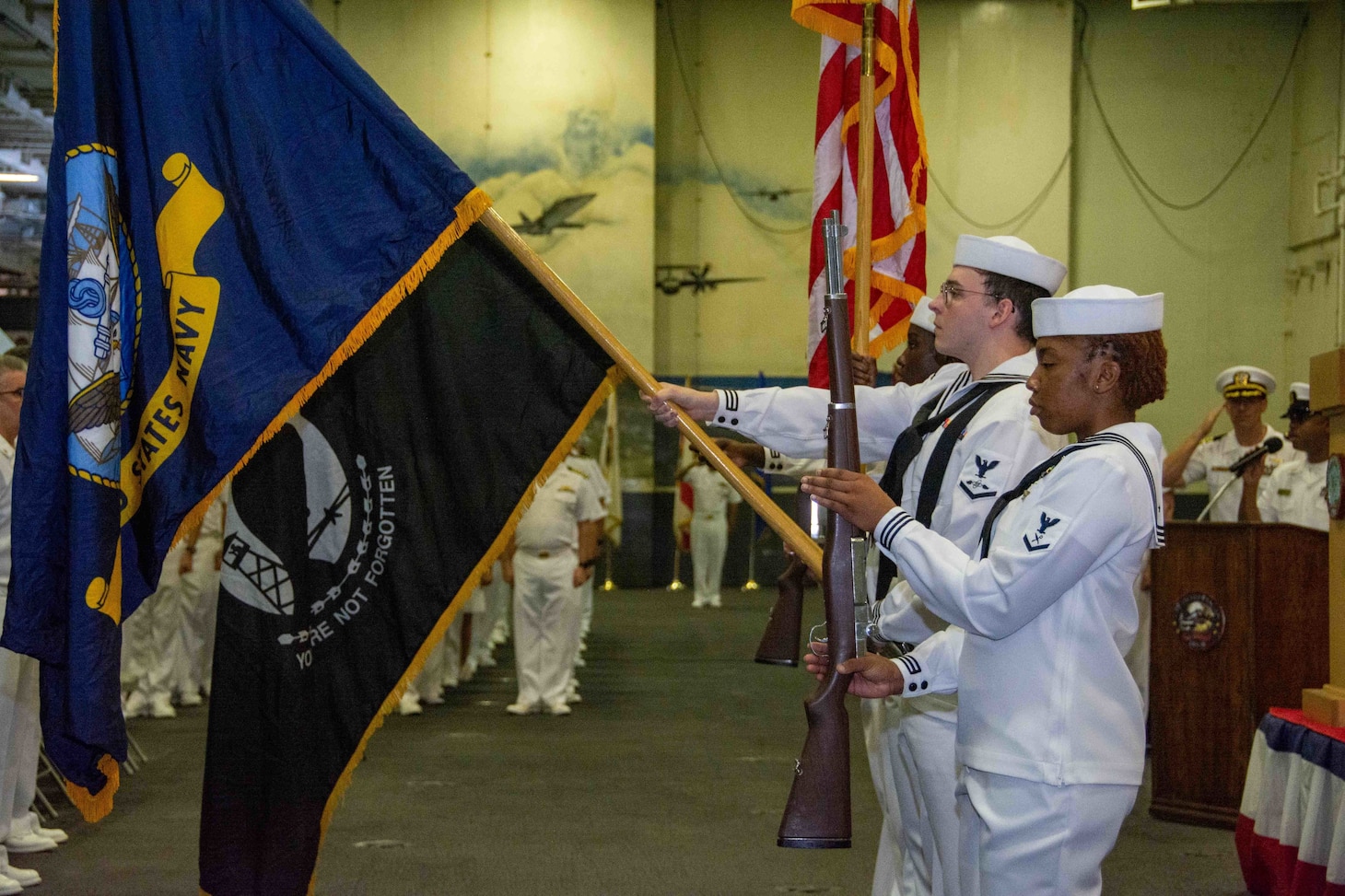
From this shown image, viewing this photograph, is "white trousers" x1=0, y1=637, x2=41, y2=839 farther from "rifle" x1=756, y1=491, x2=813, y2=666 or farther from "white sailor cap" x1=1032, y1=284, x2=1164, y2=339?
"white sailor cap" x1=1032, y1=284, x2=1164, y2=339

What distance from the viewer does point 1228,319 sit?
16.9 metres

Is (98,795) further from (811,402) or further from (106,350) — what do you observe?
(811,402)

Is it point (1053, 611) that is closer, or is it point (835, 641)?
point (1053, 611)

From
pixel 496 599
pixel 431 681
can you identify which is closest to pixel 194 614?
pixel 431 681

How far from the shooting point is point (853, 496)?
7.55 feet

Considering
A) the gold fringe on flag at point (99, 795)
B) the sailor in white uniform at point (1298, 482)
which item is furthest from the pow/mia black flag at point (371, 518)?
the sailor in white uniform at point (1298, 482)

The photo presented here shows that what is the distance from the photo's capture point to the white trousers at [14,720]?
449cm

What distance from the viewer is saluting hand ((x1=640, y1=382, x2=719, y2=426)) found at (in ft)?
9.93

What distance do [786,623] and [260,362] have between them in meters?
1.41

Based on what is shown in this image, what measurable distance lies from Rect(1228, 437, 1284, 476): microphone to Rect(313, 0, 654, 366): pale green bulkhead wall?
10.3 meters

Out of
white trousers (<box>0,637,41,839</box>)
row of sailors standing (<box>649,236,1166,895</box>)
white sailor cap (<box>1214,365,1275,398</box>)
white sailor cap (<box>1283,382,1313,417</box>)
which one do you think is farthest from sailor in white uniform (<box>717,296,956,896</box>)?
white sailor cap (<box>1214,365,1275,398</box>)

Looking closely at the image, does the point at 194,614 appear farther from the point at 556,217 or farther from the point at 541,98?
the point at 541,98

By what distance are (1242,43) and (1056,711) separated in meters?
17.1

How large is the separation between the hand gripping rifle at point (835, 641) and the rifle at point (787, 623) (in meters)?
0.77
